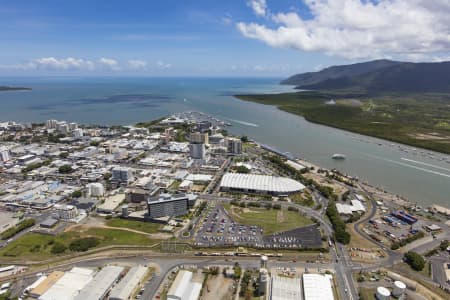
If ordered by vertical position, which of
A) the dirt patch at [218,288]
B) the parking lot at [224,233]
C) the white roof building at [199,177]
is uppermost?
the white roof building at [199,177]

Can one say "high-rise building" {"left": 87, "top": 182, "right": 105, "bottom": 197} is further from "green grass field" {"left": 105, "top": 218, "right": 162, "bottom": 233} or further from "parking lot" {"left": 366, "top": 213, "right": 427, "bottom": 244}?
"parking lot" {"left": 366, "top": 213, "right": 427, "bottom": 244}

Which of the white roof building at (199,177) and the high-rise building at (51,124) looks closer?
the white roof building at (199,177)

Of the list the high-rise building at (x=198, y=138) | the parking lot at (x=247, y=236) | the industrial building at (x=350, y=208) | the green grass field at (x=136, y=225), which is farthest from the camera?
the high-rise building at (x=198, y=138)

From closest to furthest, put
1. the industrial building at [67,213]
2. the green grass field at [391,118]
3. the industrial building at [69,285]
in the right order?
1. the industrial building at [69,285]
2. the industrial building at [67,213]
3. the green grass field at [391,118]

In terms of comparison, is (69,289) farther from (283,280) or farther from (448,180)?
(448,180)

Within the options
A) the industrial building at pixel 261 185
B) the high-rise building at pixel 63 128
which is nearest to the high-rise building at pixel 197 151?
the industrial building at pixel 261 185

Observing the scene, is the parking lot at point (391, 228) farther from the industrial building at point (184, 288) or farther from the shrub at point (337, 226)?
the industrial building at point (184, 288)

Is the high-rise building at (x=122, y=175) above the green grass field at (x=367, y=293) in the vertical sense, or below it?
above

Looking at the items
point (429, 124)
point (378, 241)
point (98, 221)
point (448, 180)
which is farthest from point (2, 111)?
point (429, 124)
